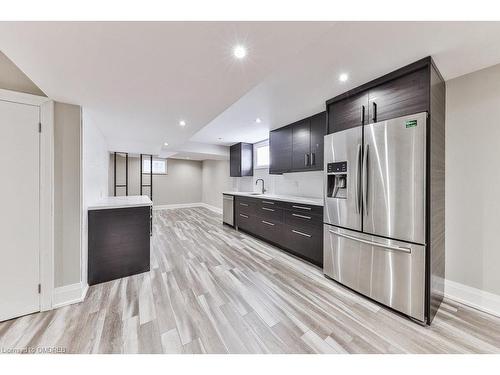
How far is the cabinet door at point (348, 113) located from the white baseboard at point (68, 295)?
341cm

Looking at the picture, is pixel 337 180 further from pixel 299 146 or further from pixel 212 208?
pixel 212 208

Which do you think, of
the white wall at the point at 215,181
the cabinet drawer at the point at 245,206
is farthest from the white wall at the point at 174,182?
the cabinet drawer at the point at 245,206

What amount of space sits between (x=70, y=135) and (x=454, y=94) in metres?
4.06

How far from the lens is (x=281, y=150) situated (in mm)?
3932

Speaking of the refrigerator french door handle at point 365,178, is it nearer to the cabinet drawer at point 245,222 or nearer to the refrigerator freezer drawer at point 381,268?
the refrigerator freezer drawer at point 381,268

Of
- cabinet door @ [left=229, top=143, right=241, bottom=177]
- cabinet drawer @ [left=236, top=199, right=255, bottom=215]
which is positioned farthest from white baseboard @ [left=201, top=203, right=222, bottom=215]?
cabinet drawer @ [left=236, top=199, right=255, bottom=215]

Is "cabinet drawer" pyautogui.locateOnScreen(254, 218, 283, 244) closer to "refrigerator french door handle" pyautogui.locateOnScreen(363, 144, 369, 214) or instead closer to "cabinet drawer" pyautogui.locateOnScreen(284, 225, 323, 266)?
"cabinet drawer" pyautogui.locateOnScreen(284, 225, 323, 266)

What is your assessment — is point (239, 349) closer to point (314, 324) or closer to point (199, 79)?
point (314, 324)

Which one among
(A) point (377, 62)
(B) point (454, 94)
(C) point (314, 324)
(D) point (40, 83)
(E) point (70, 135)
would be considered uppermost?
(A) point (377, 62)

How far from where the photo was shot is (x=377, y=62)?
1.67 m

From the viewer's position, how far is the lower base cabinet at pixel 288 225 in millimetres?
2754

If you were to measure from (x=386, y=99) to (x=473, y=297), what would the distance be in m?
2.18

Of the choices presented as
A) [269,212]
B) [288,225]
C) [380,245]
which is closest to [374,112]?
[380,245]
